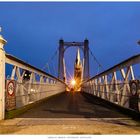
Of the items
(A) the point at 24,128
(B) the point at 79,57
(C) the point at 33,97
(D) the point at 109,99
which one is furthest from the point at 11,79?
(B) the point at 79,57

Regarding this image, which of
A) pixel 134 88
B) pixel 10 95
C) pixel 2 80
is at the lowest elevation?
pixel 10 95

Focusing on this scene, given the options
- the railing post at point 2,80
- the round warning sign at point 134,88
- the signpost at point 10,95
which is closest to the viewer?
the railing post at point 2,80

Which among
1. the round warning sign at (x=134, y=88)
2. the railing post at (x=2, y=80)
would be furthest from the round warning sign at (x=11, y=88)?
the round warning sign at (x=134, y=88)

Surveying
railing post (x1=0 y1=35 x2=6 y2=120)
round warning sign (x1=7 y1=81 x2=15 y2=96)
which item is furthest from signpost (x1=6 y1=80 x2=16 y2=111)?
railing post (x1=0 y1=35 x2=6 y2=120)

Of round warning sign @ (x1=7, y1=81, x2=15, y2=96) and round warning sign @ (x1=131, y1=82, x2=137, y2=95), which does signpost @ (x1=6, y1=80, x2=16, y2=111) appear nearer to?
round warning sign @ (x1=7, y1=81, x2=15, y2=96)

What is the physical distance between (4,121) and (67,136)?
2.49 meters

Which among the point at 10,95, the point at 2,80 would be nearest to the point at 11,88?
the point at 10,95

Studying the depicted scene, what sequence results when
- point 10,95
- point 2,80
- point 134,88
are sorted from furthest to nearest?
point 134,88
point 10,95
point 2,80

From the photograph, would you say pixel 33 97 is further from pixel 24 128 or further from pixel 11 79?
pixel 24 128

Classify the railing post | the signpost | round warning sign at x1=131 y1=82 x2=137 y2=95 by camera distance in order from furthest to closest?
round warning sign at x1=131 y1=82 x2=137 y2=95 → the signpost → the railing post

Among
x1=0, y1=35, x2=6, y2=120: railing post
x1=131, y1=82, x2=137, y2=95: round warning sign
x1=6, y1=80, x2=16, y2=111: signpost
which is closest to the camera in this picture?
x1=0, y1=35, x2=6, y2=120: railing post

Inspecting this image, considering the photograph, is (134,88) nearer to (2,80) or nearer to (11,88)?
(11,88)

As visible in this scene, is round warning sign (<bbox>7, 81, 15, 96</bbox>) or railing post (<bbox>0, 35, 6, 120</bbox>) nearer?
railing post (<bbox>0, 35, 6, 120</bbox>)

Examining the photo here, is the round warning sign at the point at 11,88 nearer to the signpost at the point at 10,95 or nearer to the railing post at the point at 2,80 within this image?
the signpost at the point at 10,95
